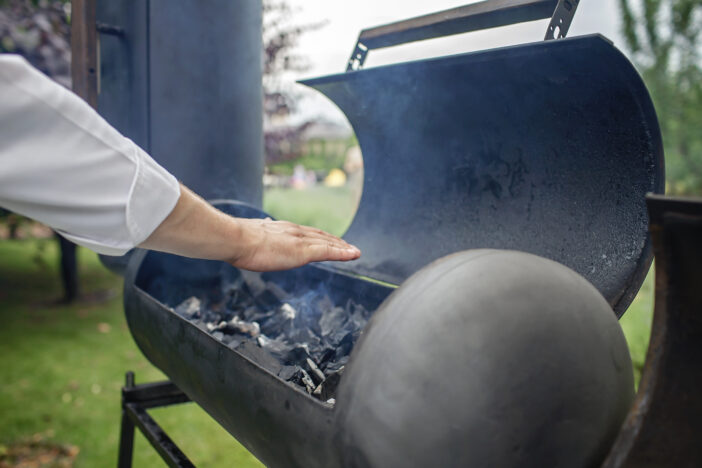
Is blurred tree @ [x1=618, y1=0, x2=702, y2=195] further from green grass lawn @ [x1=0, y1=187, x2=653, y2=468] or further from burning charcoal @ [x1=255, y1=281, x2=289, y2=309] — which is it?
burning charcoal @ [x1=255, y1=281, x2=289, y2=309]

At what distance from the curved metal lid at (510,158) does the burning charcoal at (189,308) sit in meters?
0.67

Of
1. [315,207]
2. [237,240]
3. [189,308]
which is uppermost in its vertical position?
[237,240]

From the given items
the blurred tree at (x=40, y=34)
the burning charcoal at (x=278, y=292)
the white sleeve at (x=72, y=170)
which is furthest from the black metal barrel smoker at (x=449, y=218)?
the blurred tree at (x=40, y=34)

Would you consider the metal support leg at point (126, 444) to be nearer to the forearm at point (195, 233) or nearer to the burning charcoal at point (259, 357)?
the burning charcoal at point (259, 357)

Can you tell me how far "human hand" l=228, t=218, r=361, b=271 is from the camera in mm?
1305

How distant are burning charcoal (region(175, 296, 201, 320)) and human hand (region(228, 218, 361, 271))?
2.32 feet

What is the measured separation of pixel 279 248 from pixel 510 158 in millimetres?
931

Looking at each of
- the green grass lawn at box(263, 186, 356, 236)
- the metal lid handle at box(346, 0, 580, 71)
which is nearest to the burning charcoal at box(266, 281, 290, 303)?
the green grass lawn at box(263, 186, 356, 236)

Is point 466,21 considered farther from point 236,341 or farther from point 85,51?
point 85,51

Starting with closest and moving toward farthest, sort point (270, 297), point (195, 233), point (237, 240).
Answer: point (195, 233) → point (237, 240) → point (270, 297)

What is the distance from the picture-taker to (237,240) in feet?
4.15

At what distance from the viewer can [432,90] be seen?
6.23 feet

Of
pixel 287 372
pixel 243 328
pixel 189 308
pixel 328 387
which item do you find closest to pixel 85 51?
pixel 189 308

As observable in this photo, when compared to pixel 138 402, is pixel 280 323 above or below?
above
